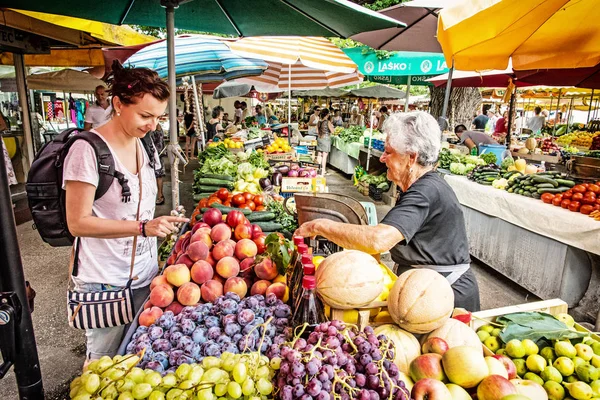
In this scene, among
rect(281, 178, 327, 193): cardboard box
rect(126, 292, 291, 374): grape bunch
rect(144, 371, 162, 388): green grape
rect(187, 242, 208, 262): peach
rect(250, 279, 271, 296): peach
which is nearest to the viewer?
rect(144, 371, 162, 388): green grape

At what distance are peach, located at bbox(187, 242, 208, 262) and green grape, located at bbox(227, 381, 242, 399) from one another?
1036mm

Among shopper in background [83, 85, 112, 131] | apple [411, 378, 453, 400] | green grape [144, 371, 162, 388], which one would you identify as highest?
shopper in background [83, 85, 112, 131]

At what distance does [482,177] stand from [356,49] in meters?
5.16

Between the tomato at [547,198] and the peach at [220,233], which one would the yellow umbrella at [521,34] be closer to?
the tomato at [547,198]

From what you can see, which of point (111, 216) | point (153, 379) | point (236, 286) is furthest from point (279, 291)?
point (111, 216)

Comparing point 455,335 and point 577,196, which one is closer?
point 455,335

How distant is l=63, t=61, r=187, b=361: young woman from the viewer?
1860 millimetres

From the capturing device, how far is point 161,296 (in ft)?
6.06

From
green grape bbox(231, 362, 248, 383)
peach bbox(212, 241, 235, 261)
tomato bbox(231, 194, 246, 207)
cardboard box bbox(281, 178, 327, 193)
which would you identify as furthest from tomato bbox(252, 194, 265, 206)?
green grape bbox(231, 362, 248, 383)

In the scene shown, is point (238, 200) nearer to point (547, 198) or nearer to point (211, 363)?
point (211, 363)

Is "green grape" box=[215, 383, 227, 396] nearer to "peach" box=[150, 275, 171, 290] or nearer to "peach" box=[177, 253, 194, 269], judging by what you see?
"peach" box=[150, 275, 171, 290]

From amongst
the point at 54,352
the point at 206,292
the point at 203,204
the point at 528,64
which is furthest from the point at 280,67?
the point at 206,292

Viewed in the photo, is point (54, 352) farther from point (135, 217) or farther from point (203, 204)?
point (135, 217)

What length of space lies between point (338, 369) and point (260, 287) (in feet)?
2.87
